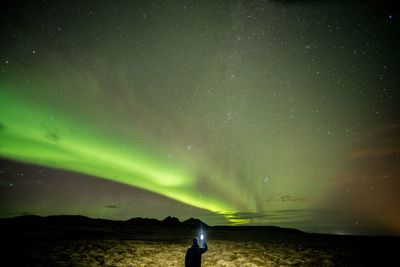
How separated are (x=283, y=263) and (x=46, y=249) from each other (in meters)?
14.3

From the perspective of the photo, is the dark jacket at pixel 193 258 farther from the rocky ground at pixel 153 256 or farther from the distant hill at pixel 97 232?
the rocky ground at pixel 153 256

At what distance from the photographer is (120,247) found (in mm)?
18750

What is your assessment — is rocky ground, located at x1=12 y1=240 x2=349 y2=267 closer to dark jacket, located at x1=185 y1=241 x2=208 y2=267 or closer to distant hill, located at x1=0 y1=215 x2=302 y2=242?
distant hill, located at x1=0 y1=215 x2=302 y2=242

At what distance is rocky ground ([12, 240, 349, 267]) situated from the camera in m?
14.8

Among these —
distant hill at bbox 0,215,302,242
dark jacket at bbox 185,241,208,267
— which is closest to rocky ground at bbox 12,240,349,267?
distant hill at bbox 0,215,302,242

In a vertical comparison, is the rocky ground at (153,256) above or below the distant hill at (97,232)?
below

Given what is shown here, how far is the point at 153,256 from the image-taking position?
1677 centimetres

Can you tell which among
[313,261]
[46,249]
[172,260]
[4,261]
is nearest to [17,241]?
[46,249]

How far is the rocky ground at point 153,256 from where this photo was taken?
14.8 metres

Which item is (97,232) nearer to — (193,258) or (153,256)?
(153,256)

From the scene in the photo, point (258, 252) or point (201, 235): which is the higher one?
point (201, 235)

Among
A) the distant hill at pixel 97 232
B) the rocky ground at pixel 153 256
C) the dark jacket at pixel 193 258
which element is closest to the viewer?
the dark jacket at pixel 193 258

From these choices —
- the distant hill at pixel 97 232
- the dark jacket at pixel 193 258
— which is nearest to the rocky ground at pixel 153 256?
the distant hill at pixel 97 232

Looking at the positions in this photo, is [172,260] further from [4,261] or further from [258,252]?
[4,261]
